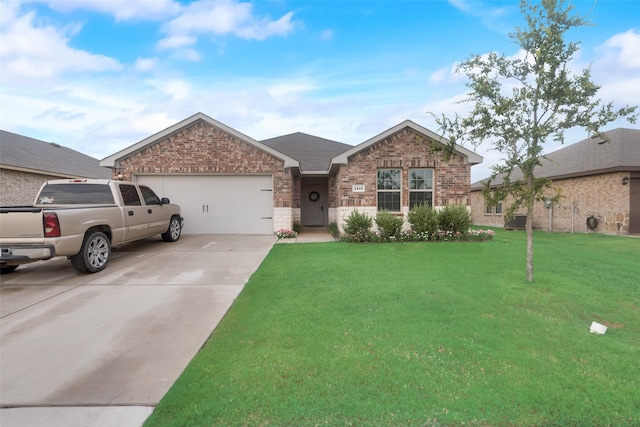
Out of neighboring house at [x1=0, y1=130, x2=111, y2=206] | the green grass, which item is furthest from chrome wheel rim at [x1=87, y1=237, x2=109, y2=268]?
neighboring house at [x1=0, y1=130, x2=111, y2=206]

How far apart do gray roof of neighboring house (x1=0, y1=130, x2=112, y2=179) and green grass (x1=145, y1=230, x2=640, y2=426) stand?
15881 millimetres

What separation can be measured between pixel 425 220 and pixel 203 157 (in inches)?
342

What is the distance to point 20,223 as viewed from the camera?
6.11m

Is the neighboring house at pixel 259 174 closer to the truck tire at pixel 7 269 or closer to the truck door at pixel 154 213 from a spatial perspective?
the truck door at pixel 154 213

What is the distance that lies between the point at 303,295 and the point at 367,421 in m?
2.97

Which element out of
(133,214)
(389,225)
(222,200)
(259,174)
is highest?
(259,174)

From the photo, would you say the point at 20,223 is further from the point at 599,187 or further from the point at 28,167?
the point at 599,187

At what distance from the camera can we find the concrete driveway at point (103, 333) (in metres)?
2.69

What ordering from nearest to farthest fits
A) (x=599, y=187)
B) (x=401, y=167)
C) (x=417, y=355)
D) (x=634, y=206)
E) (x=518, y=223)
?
(x=417, y=355)
(x=401, y=167)
(x=634, y=206)
(x=599, y=187)
(x=518, y=223)

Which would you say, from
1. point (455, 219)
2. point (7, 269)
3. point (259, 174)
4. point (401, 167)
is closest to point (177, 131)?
point (259, 174)

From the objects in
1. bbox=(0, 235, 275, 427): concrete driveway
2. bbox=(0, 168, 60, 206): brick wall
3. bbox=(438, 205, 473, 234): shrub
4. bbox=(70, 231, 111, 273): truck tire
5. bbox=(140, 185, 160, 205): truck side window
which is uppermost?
bbox=(0, 168, 60, 206): brick wall

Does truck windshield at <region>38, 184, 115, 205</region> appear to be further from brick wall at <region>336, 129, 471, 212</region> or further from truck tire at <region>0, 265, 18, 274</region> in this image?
brick wall at <region>336, 129, 471, 212</region>

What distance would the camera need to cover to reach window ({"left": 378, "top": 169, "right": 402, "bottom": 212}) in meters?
12.6

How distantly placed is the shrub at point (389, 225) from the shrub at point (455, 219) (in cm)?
144
